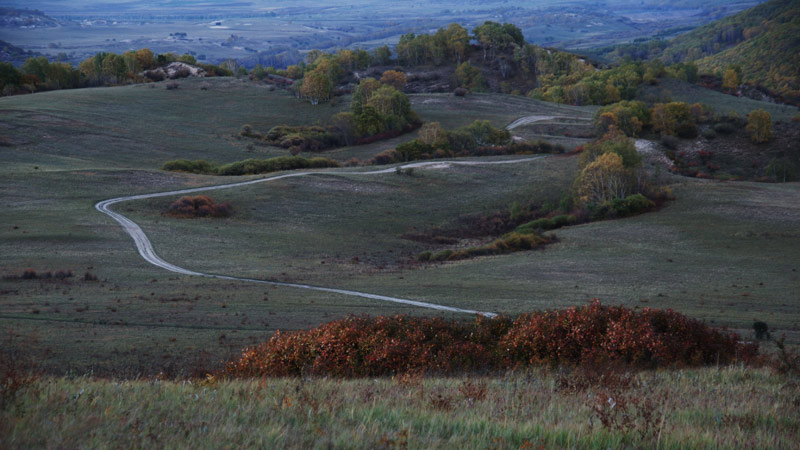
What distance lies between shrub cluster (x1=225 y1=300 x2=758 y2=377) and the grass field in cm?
263

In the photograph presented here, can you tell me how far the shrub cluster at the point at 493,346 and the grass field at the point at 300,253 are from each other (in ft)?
8.63

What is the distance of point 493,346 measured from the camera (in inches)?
547

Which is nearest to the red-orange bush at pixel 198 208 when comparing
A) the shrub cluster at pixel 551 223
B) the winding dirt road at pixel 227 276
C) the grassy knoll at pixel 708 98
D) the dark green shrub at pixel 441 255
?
the winding dirt road at pixel 227 276

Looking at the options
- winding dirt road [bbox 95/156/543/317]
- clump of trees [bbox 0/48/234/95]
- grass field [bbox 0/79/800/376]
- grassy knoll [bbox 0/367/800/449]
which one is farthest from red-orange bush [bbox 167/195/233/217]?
clump of trees [bbox 0/48/234/95]

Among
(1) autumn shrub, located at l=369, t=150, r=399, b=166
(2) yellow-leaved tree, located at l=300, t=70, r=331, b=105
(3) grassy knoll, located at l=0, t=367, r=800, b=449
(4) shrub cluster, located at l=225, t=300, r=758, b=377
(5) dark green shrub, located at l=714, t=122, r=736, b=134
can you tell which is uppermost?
(2) yellow-leaved tree, located at l=300, t=70, r=331, b=105

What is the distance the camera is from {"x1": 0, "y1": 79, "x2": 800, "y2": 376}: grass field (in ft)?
68.0

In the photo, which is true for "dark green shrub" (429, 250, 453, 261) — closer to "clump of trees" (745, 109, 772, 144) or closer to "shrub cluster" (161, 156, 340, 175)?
"shrub cluster" (161, 156, 340, 175)

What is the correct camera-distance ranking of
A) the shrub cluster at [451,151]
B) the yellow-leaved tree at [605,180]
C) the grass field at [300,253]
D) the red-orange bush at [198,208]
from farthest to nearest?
the shrub cluster at [451,151], the yellow-leaved tree at [605,180], the red-orange bush at [198,208], the grass field at [300,253]

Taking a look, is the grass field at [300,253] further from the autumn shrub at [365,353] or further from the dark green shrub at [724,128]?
the dark green shrub at [724,128]

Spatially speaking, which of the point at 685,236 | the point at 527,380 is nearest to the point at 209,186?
the point at 685,236

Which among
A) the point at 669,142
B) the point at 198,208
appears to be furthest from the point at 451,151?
the point at 198,208

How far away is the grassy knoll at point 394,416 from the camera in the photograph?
5.37 m

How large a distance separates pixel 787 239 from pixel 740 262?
8.15 meters

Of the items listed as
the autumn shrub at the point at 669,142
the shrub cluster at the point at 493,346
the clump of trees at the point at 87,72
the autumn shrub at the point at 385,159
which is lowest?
the autumn shrub at the point at 385,159
